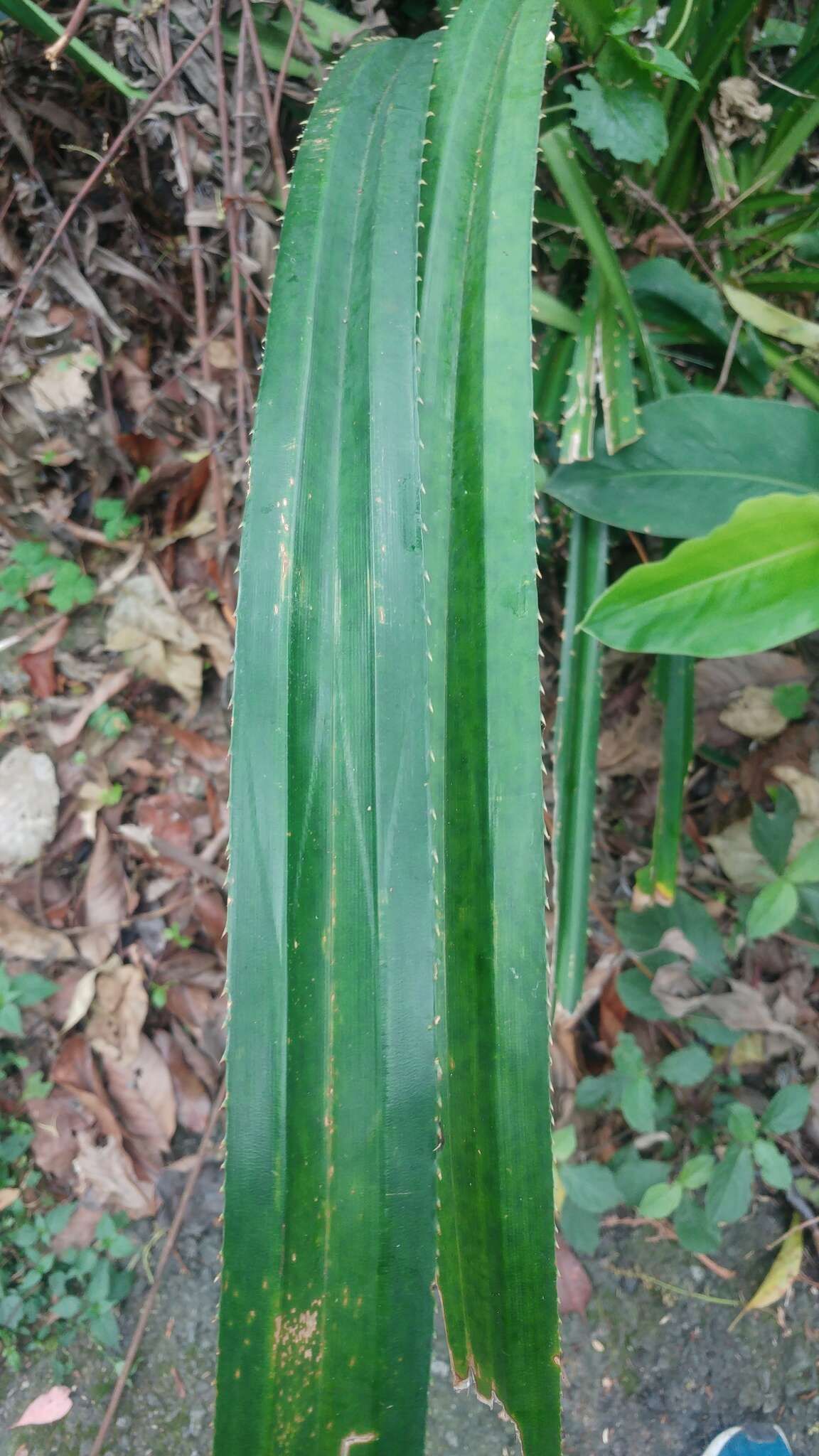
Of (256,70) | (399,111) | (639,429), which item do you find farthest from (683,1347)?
(256,70)

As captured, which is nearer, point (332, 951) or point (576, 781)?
point (332, 951)

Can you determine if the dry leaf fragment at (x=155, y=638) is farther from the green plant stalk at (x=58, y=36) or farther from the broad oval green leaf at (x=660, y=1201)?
the broad oval green leaf at (x=660, y=1201)

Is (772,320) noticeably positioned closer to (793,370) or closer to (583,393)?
(793,370)

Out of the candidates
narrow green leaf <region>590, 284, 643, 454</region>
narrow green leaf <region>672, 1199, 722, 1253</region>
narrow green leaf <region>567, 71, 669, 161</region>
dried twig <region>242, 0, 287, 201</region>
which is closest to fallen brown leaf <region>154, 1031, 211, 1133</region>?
narrow green leaf <region>672, 1199, 722, 1253</region>

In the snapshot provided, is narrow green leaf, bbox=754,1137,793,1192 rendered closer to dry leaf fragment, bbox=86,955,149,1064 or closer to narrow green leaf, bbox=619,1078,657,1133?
narrow green leaf, bbox=619,1078,657,1133

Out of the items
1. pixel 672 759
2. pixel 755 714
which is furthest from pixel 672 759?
pixel 755 714

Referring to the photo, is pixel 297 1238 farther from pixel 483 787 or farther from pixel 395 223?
pixel 395 223

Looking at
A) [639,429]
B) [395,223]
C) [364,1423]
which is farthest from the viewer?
[639,429]
